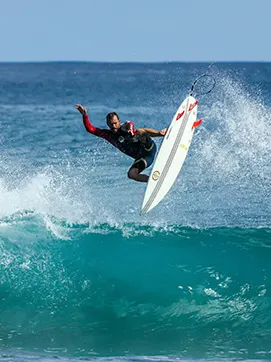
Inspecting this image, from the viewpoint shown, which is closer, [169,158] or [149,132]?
[149,132]

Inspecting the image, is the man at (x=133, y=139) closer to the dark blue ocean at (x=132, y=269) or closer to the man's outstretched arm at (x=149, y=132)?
the man's outstretched arm at (x=149, y=132)

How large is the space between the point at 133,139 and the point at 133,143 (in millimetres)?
68

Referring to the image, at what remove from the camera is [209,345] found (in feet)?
28.9

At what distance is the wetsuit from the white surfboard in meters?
0.13

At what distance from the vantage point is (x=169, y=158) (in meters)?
10.6

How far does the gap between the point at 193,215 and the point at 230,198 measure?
173 cm

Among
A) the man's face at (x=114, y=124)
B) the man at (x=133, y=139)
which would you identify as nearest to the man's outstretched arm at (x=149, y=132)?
the man at (x=133, y=139)

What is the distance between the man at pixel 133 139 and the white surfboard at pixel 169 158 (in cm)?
A: 14

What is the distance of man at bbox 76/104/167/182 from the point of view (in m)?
10.3

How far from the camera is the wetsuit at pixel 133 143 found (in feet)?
34.0

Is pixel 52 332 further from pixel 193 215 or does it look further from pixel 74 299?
pixel 193 215

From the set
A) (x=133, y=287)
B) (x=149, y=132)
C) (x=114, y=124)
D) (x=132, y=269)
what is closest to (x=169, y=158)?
(x=149, y=132)

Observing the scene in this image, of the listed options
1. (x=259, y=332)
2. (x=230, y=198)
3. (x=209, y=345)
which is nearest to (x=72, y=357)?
(x=209, y=345)

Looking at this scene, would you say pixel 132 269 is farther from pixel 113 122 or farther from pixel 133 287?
pixel 113 122
